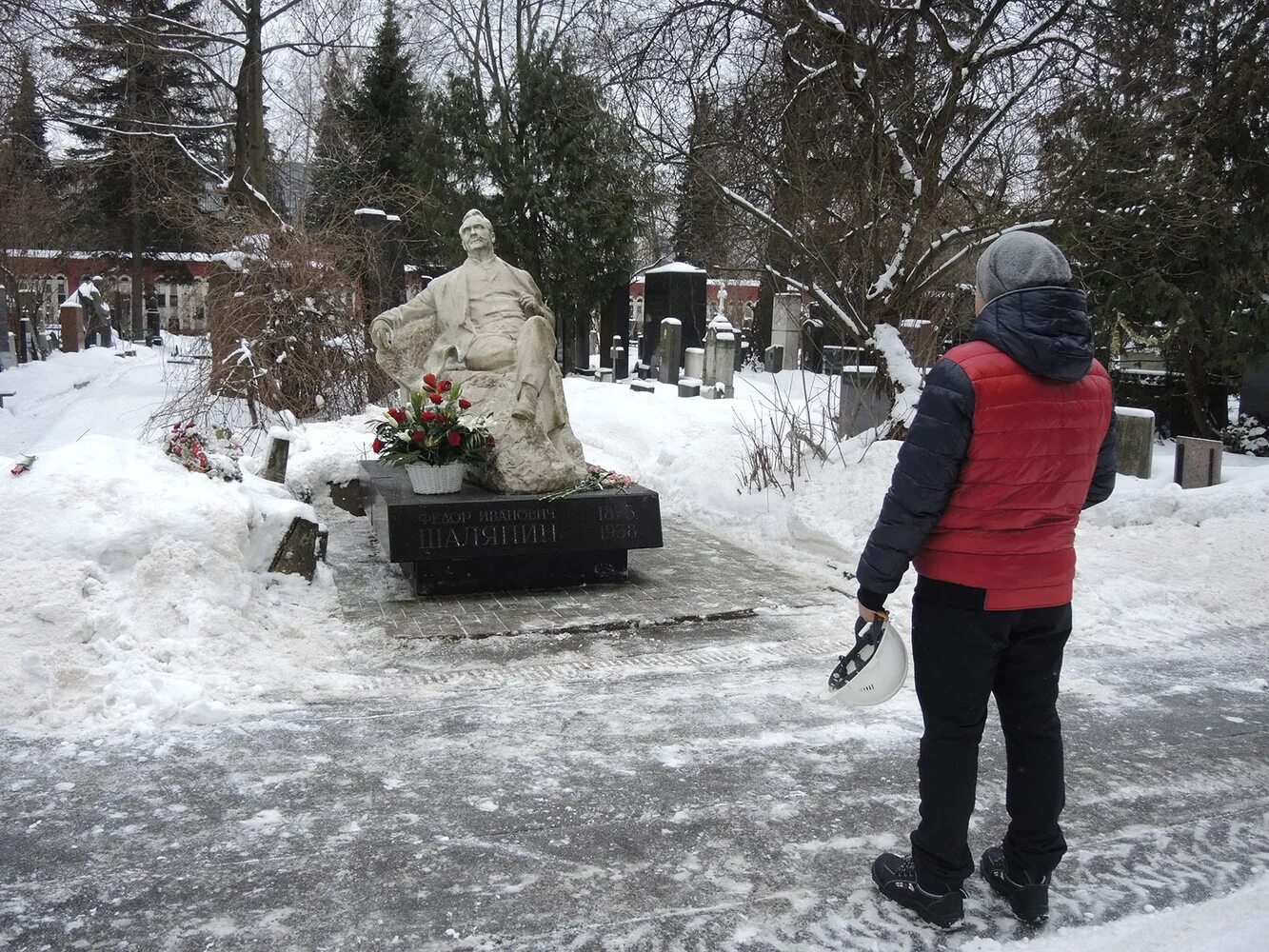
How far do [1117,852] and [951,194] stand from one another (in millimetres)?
8472

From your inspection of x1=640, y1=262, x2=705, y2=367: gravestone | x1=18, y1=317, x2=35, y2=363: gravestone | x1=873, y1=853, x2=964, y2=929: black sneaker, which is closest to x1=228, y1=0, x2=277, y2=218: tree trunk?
x1=640, y1=262, x2=705, y2=367: gravestone

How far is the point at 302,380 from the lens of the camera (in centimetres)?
1239

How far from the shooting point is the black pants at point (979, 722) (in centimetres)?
286

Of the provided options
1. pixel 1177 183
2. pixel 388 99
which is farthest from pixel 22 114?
pixel 1177 183

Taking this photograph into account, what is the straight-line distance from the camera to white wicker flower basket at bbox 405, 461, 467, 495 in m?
6.78

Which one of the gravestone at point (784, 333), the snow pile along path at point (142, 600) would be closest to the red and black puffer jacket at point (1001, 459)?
the snow pile along path at point (142, 600)

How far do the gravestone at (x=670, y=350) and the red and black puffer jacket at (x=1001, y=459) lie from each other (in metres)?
18.3

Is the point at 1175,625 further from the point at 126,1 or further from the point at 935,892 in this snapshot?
the point at 126,1

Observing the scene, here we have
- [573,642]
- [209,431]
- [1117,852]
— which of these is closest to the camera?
[1117,852]

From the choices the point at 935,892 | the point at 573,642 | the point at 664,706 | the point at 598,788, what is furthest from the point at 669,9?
the point at 935,892

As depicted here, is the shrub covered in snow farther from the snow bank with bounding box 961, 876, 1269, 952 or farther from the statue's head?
the snow bank with bounding box 961, 876, 1269, 952

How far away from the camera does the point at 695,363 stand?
19.5 meters

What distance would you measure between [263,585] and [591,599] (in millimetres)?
2006

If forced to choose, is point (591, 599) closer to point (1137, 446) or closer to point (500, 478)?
point (500, 478)
